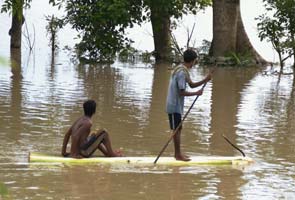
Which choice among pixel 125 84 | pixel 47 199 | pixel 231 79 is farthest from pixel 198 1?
pixel 47 199

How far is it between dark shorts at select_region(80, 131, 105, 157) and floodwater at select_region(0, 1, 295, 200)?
0.91ft

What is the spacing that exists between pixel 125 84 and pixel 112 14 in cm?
570

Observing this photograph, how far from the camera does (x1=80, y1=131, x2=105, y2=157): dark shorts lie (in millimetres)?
7387

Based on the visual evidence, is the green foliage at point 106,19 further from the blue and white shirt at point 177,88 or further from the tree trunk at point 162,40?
the blue and white shirt at point 177,88

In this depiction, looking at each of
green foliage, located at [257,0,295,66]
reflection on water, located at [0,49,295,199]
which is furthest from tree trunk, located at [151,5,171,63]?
reflection on water, located at [0,49,295,199]

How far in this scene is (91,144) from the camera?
742cm

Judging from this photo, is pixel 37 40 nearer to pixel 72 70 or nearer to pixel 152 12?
pixel 152 12

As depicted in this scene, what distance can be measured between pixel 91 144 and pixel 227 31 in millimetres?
17246

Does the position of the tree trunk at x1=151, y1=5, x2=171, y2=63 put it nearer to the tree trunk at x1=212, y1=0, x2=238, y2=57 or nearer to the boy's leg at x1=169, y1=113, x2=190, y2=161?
the tree trunk at x1=212, y1=0, x2=238, y2=57

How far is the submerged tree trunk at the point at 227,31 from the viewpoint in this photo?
23.7m

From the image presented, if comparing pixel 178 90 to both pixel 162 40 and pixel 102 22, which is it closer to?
pixel 102 22

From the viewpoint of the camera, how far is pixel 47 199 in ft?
18.9

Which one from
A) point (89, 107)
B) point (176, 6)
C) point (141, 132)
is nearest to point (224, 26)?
point (176, 6)

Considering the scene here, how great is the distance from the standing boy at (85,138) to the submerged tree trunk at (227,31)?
55.3 ft
